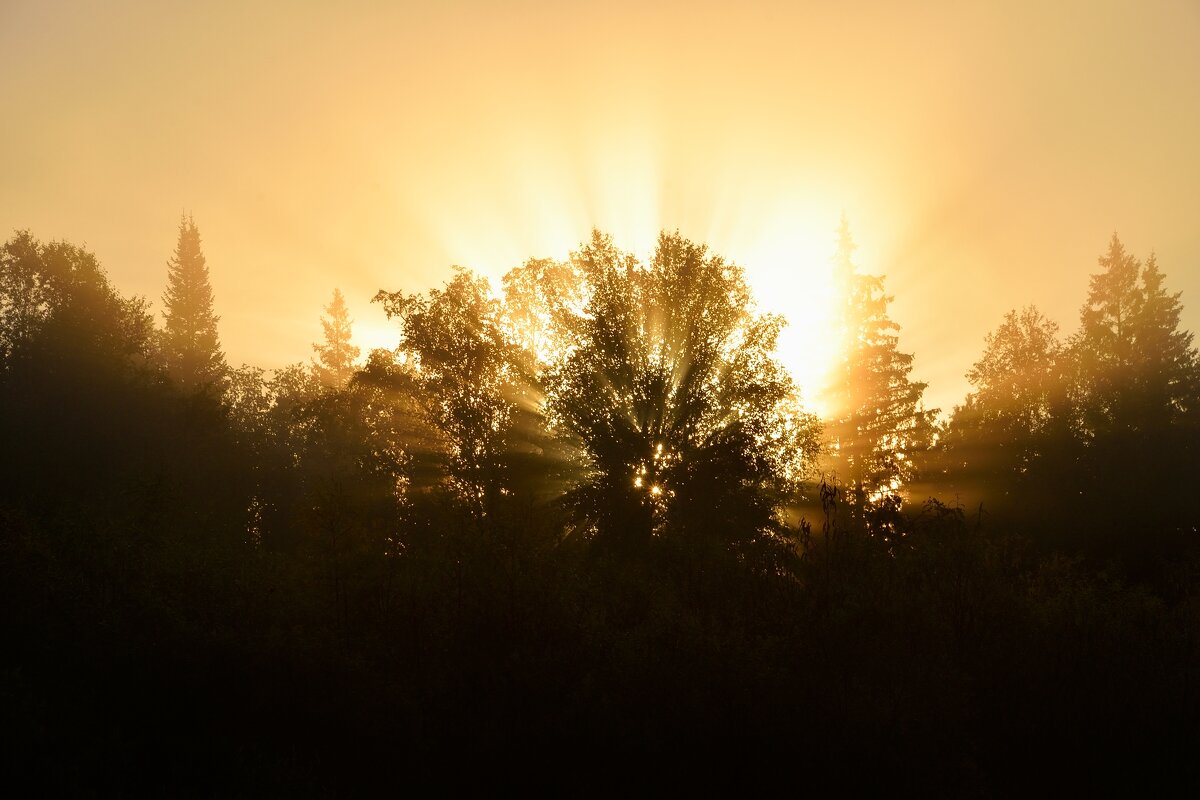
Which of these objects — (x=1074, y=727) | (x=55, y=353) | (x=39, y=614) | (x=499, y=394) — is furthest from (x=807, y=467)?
(x=55, y=353)

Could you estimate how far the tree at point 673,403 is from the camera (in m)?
25.9

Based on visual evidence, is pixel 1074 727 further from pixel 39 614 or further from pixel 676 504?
pixel 39 614

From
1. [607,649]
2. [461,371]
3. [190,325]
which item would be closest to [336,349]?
[190,325]

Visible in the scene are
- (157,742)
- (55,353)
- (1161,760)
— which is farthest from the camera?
(55,353)

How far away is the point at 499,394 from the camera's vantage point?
108ft

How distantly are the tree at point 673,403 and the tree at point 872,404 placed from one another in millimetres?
7644

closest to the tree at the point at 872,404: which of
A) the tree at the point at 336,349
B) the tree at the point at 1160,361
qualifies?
the tree at the point at 1160,361

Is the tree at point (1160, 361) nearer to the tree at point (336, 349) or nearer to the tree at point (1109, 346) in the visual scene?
the tree at point (1109, 346)

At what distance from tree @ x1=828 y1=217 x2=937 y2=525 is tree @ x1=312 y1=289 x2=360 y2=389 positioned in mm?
52264

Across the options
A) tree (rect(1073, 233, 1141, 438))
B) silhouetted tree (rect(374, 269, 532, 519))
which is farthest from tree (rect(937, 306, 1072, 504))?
silhouetted tree (rect(374, 269, 532, 519))

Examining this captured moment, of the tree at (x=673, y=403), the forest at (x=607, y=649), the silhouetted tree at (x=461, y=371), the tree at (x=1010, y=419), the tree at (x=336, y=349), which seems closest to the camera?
the forest at (x=607, y=649)

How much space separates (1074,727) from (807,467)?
695 inches

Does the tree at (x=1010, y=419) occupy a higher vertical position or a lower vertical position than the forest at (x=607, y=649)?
higher

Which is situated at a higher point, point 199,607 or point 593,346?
point 593,346
